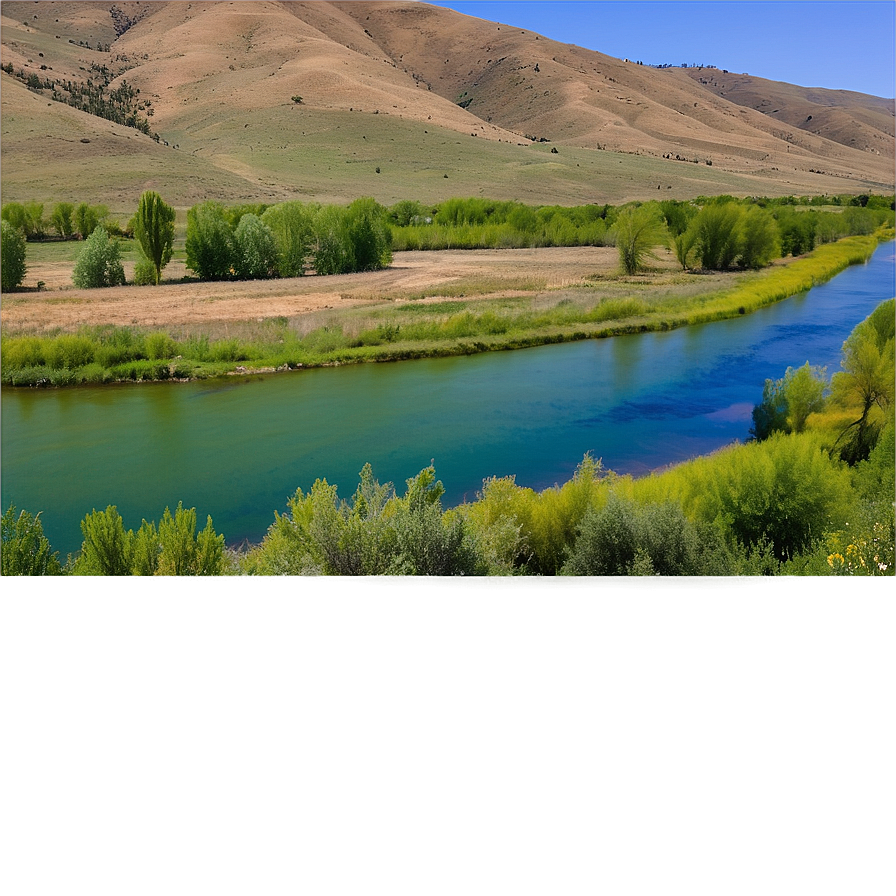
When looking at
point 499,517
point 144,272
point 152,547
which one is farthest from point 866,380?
point 144,272

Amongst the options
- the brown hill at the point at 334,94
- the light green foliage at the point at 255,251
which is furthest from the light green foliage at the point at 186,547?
the brown hill at the point at 334,94

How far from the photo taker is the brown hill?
304 inches

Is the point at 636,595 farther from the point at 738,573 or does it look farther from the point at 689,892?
the point at 689,892

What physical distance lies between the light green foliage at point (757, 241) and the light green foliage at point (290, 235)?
4.79 meters

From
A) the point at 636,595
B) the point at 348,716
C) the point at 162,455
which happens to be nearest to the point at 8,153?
the point at 162,455

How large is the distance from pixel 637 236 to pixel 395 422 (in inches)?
156

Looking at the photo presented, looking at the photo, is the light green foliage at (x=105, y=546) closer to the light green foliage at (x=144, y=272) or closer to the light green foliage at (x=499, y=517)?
the light green foliage at (x=144, y=272)

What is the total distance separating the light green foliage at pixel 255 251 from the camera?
25.4ft

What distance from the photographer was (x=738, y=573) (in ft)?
22.6

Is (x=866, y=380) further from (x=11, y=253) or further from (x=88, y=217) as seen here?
(x=11, y=253)

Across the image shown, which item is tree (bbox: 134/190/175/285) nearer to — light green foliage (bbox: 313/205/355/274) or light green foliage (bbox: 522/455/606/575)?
light green foliage (bbox: 313/205/355/274)

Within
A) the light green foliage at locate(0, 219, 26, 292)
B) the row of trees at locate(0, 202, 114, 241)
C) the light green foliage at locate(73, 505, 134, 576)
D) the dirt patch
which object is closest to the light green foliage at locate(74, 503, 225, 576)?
the light green foliage at locate(73, 505, 134, 576)

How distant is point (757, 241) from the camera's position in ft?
29.0

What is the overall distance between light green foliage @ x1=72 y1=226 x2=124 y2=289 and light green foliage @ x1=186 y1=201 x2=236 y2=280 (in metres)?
0.68
